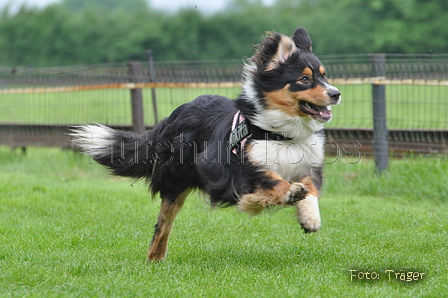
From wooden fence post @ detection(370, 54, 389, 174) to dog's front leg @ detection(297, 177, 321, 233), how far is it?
3946mm

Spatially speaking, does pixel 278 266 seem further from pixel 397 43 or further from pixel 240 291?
pixel 397 43

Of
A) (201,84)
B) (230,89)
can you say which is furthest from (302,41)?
(230,89)

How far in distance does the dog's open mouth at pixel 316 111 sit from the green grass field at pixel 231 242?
109 cm

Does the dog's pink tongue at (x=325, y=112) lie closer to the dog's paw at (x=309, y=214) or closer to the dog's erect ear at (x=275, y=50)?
the dog's erect ear at (x=275, y=50)

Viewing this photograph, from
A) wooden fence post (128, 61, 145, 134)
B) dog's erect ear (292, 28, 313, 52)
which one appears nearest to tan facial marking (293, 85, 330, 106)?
dog's erect ear (292, 28, 313, 52)

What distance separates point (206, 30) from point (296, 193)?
77.9ft

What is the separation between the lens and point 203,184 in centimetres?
443

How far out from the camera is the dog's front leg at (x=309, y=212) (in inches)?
148

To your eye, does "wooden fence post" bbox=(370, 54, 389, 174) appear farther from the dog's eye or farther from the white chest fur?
the dog's eye

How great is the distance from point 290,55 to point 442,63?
387cm

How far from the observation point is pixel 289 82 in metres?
4.02

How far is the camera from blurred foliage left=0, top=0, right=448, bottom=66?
26547mm

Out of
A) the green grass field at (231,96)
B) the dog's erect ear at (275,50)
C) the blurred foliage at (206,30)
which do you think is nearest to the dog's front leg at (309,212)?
the dog's erect ear at (275,50)

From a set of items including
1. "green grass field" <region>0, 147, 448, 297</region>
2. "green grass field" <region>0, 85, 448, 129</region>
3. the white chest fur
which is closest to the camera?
"green grass field" <region>0, 147, 448, 297</region>
